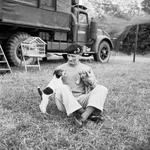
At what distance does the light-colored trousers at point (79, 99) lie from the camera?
8.83ft

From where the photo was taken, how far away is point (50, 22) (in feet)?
26.3

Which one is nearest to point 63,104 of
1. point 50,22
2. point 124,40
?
point 50,22

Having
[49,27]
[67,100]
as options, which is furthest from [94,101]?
[49,27]

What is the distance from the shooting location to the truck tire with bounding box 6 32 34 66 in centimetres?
695

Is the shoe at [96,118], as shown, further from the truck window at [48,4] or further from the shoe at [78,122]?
the truck window at [48,4]

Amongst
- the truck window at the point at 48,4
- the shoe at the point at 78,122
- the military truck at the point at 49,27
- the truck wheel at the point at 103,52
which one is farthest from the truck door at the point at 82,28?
the shoe at the point at 78,122

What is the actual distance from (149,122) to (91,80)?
0.79 m

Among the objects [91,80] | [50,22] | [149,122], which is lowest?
[149,122]

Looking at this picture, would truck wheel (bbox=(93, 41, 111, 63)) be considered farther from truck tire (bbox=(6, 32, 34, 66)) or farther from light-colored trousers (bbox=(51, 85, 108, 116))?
light-colored trousers (bbox=(51, 85, 108, 116))

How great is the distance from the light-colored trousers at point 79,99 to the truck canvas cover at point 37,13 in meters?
4.42

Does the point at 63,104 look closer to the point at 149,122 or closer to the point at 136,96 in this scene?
the point at 149,122

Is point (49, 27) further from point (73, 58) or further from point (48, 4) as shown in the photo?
point (73, 58)

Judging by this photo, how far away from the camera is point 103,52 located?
10.6 metres

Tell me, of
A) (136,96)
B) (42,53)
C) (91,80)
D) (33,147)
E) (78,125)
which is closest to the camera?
(33,147)
